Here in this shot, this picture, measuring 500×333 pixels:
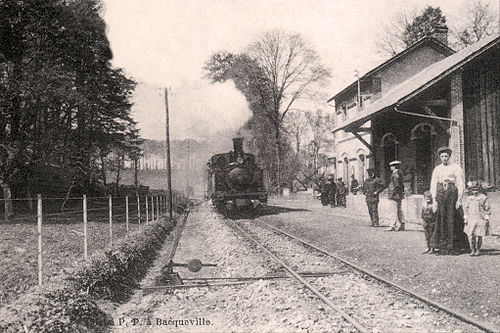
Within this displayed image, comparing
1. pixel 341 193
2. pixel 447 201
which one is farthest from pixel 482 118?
pixel 341 193

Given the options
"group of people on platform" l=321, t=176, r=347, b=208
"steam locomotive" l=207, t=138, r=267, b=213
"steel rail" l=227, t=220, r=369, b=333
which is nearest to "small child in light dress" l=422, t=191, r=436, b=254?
"steel rail" l=227, t=220, r=369, b=333

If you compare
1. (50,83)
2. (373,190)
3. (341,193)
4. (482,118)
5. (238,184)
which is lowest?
(341,193)

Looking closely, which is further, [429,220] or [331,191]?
[331,191]

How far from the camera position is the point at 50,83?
22047 mm

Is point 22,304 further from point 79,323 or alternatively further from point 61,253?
point 61,253

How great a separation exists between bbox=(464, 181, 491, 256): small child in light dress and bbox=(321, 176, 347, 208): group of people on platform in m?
15.2

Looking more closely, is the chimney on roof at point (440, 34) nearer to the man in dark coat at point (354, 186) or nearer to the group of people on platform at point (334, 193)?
the man in dark coat at point (354, 186)

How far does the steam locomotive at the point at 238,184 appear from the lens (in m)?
21.7

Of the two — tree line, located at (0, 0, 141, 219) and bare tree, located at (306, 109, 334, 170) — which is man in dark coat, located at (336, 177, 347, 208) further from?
Answer: bare tree, located at (306, 109, 334, 170)

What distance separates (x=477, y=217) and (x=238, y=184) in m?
13.5

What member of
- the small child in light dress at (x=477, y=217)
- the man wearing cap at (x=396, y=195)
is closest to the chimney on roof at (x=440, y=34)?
the man wearing cap at (x=396, y=195)

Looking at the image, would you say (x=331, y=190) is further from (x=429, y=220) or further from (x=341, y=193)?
(x=429, y=220)

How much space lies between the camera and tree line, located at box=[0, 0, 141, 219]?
22.0 m

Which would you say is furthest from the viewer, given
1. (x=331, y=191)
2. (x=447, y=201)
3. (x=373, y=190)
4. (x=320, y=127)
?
(x=320, y=127)
